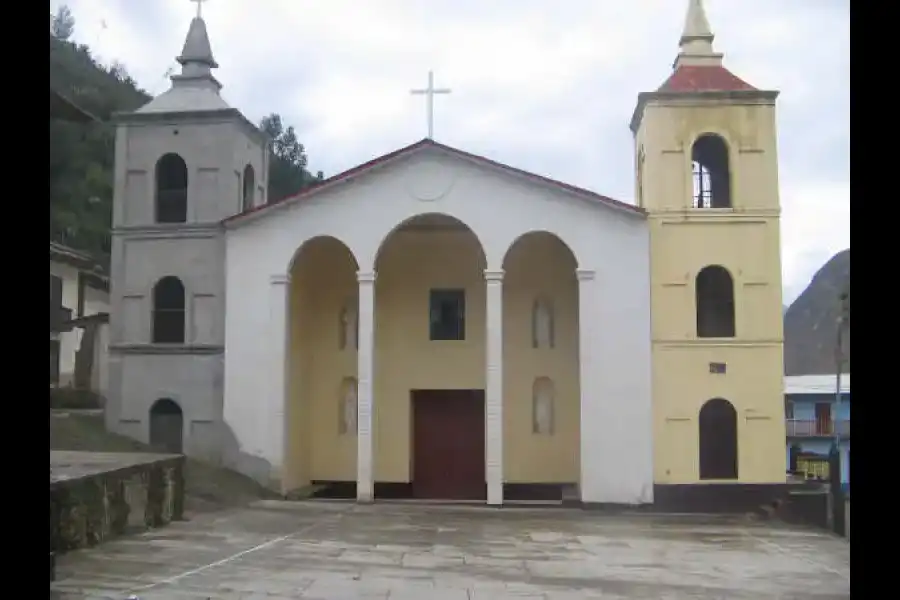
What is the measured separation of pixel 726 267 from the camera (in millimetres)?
18719

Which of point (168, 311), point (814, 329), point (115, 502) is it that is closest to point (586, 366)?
point (814, 329)

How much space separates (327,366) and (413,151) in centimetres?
543

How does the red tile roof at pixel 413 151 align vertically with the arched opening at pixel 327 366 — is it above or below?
above

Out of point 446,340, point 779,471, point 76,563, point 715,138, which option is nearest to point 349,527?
point 76,563

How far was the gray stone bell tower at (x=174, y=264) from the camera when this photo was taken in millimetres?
19344

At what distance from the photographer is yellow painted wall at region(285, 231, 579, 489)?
20.7 metres

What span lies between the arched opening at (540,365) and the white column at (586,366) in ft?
7.61

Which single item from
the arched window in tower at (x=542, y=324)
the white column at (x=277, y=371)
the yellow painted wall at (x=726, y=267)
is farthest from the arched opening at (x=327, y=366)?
the yellow painted wall at (x=726, y=267)

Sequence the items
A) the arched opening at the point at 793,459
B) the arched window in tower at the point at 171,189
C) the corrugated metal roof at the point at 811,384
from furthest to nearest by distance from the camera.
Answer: the corrugated metal roof at the point at 811,384
the arched opening at the point at 793,459
the arched window in tower at the point at 171,189

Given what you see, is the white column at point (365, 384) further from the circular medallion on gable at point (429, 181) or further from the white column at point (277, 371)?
the circular medallion on gable at point (429, 181)

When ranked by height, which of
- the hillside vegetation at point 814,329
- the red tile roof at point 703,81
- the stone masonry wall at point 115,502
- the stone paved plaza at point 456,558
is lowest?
the stone paved plaza at point 456,558

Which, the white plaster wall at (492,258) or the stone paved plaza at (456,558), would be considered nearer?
the stone paved plaza at (456,558)
